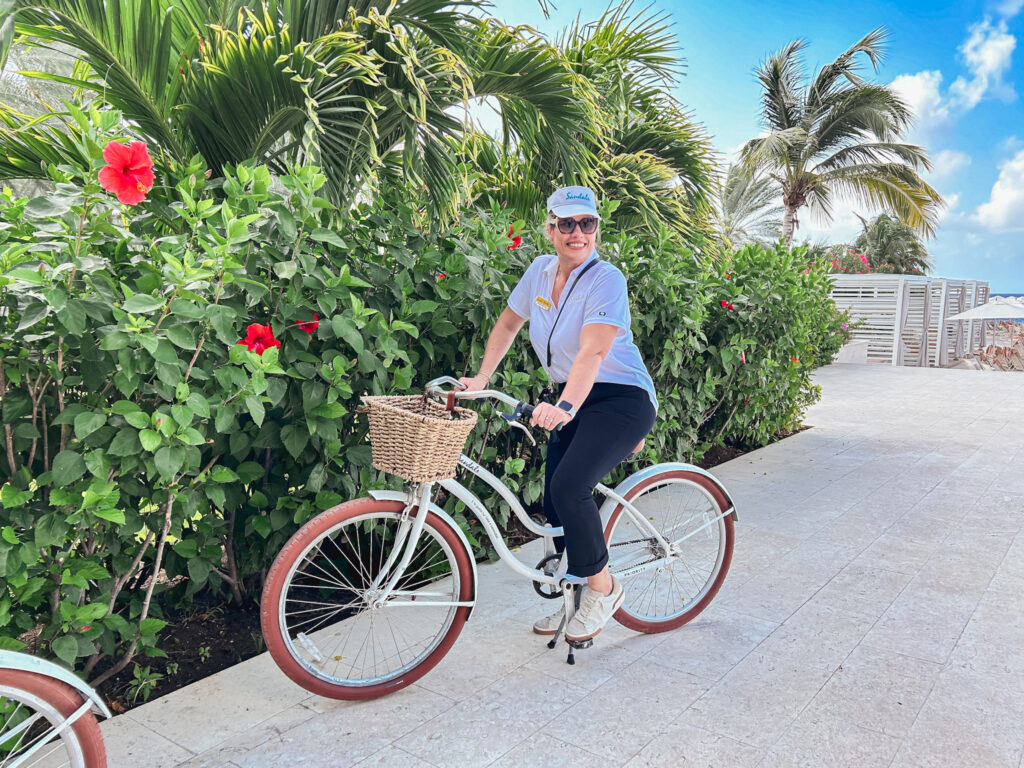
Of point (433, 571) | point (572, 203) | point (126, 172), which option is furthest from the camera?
point (433, 571)

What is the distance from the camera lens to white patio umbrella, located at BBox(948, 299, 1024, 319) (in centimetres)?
1920

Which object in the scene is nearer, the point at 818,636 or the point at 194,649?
the point at 194,649

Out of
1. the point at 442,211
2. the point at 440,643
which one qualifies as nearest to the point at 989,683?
the point at 440,643

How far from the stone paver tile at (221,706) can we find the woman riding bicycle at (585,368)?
1100mm

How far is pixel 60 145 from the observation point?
3.17 metres

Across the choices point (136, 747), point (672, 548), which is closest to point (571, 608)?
point (672, 548)

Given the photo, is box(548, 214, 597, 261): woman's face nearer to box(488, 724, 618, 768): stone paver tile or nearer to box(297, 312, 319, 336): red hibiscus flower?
box(297, 312, 319, 336): red hibiscus flower

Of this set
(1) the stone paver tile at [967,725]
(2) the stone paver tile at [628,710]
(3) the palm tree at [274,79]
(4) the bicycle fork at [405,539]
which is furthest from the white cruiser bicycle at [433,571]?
(3) the palm tree at [274,79]

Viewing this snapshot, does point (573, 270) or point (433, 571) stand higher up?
point (573, 270)

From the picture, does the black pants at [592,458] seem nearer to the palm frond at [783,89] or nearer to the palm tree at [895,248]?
the palm frond at [783,89]

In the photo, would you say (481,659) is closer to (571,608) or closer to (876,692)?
(571,608)

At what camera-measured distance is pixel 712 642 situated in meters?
3.14

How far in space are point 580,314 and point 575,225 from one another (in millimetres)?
320

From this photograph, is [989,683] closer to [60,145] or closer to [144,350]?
[144,350]
